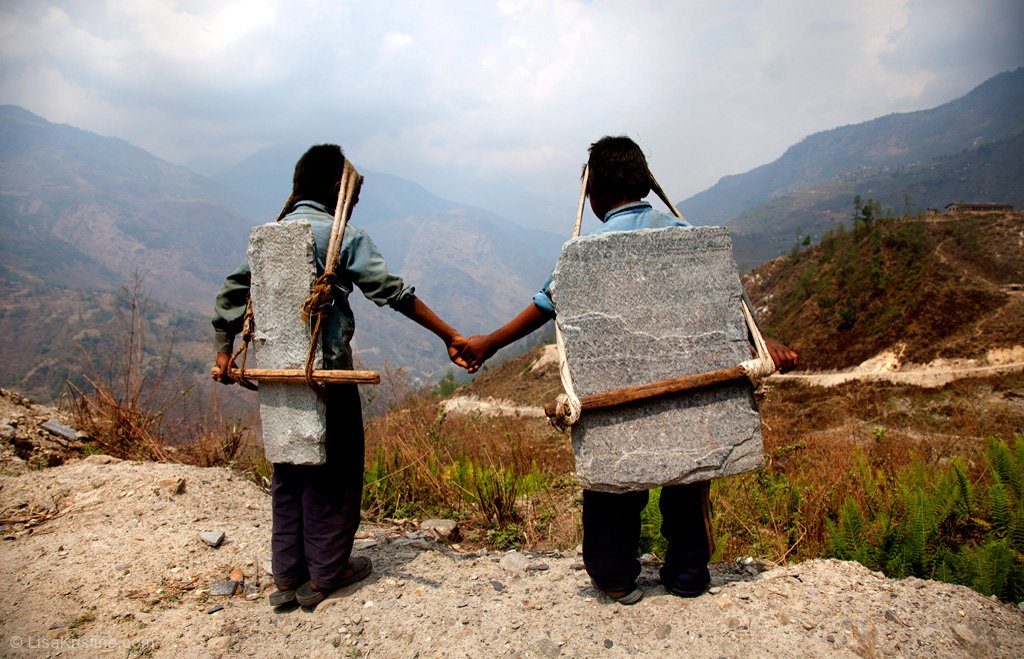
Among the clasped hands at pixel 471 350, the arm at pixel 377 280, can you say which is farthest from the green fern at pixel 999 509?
the arm at pixel 377 280

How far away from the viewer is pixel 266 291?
2.59 metres

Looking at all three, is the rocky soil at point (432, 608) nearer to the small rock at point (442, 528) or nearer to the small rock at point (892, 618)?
the small rock at point (892, 618)

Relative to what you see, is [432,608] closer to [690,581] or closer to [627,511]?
[627,511]

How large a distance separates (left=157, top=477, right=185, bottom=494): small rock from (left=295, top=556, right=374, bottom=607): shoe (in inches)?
65.6

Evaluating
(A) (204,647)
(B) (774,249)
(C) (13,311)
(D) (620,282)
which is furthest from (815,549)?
(B) (774,249)

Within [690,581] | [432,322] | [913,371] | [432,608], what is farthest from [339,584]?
[913,371]

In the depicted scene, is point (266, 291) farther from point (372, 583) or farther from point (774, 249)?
point (774, 249)

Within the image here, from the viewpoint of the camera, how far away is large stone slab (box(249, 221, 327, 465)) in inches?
99.5

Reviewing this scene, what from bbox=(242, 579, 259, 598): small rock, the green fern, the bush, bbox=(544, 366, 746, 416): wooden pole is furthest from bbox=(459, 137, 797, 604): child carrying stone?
bbox=(242, 579, 259, 598): small rock

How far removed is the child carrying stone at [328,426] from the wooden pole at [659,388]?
103cm

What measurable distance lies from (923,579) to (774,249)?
19773 centimetres

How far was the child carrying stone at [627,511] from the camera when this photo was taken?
7.95ft

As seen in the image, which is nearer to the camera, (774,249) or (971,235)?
(971,235)

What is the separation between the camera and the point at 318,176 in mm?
2850
